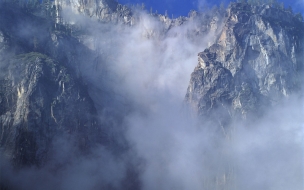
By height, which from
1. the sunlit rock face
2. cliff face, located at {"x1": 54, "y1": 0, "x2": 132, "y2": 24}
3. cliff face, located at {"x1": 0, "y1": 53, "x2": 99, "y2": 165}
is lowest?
cliff face, located at {"x1": 0, "y1": 53, "x2": 99, "y2": 165}

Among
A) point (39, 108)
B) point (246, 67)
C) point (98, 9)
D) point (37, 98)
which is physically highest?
point (98, 9)

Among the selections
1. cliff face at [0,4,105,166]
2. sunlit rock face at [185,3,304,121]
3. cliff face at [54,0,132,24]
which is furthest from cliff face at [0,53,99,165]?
cliff face at [54,0,132,24]

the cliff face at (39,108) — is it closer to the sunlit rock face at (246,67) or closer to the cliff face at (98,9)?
the sunlit rock face at (246,67)

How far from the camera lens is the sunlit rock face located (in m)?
131

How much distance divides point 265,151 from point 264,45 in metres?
32.9

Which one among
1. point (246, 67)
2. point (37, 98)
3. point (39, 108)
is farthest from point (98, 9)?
point (39, 108)

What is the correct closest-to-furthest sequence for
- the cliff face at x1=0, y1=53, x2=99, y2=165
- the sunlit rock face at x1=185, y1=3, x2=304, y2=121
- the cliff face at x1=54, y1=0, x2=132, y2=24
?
the cliff face at x1=0, y1=53, x2=99, y2=165 < the sunlit rock face at x1=185, y1=3, x2=304, y2=121 < the cliff face at x1=54, y1=0, x2=132, y2=24

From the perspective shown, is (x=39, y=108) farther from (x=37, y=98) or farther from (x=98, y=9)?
(x=98, y=9)

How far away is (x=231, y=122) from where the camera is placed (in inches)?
5098

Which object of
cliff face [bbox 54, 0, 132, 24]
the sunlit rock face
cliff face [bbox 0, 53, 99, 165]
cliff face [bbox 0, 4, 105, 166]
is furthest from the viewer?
cliff face [bbox 54, 0, 132, 24]

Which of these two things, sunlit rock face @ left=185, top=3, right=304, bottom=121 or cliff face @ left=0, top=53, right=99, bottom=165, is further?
sunlit rock face @ left=185, top=3, right=304, bottom=121

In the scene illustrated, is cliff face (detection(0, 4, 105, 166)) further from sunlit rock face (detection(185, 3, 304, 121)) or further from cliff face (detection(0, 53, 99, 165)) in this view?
sunlit rock face (detection(185, 3, 304, 121))

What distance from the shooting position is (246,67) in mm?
136500

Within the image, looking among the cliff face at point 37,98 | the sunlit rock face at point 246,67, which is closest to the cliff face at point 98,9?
the cliff face at point 37,98
